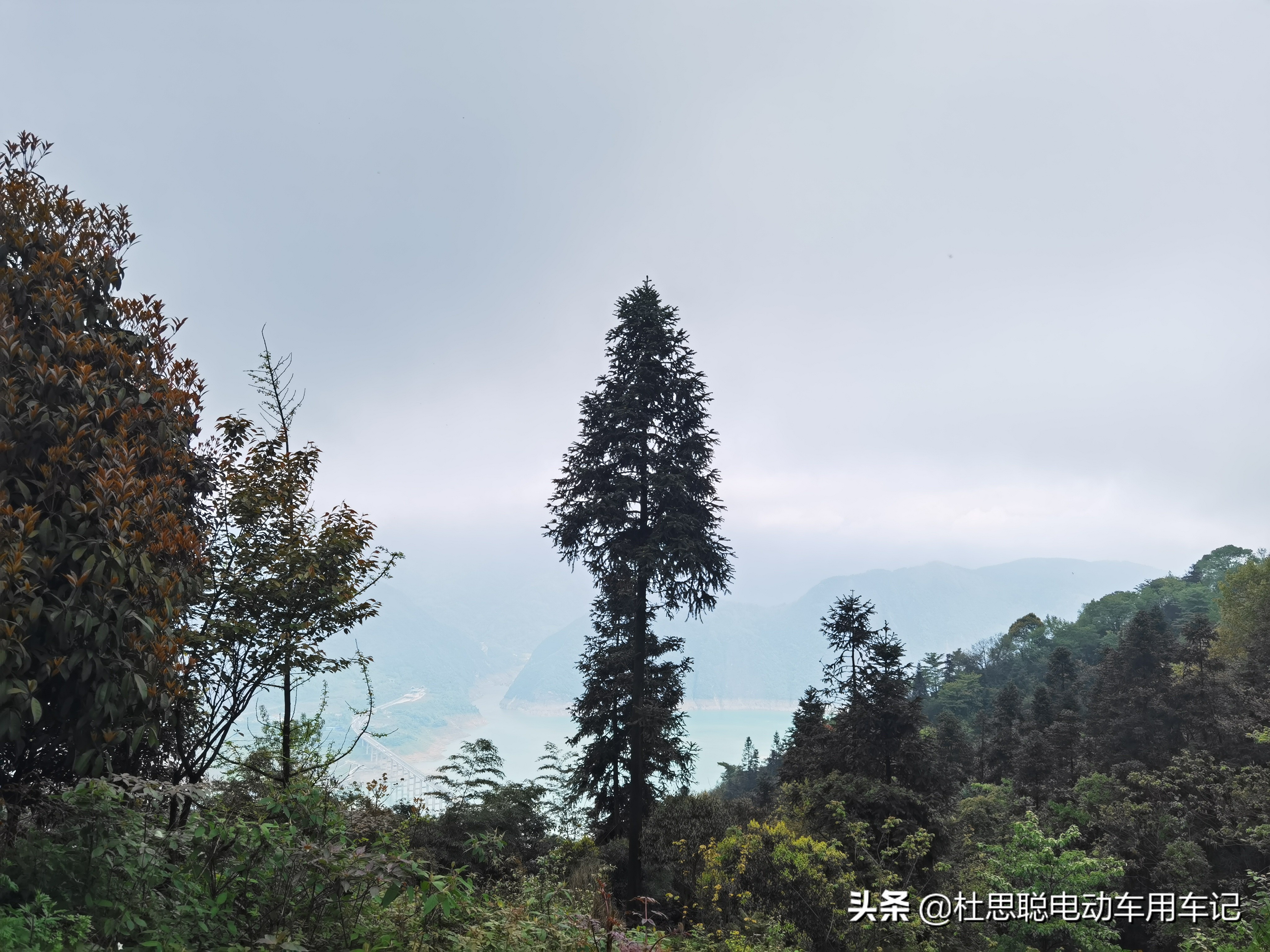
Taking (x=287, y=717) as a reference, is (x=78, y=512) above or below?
above

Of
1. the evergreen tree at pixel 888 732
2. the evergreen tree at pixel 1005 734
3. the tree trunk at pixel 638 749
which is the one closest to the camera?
the tree trunk at pixel 638 749

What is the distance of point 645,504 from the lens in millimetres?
12781

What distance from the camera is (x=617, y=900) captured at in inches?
454

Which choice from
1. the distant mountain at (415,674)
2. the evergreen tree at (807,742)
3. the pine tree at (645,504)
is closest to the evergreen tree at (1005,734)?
the evergreen tree at (807,742)

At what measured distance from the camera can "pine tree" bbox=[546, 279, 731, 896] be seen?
1222 centimetres

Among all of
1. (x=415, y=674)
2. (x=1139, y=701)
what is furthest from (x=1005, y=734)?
(x=415, y=674)

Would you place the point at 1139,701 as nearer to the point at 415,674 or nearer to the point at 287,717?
the point at 287,717

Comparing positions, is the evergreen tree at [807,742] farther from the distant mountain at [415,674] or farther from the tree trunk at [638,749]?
the distant mountain at [415,674]

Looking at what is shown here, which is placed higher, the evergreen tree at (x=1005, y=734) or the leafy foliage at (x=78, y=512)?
the leafy foliage at (x=78, y=512)

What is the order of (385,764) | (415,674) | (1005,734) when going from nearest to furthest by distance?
(385,764) < (1005,734) < (415,674)

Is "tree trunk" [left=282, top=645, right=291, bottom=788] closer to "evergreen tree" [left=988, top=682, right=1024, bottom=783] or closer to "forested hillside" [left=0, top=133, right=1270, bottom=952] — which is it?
"forested hillside" [left=0, top=133, right=1270, bottom=952]

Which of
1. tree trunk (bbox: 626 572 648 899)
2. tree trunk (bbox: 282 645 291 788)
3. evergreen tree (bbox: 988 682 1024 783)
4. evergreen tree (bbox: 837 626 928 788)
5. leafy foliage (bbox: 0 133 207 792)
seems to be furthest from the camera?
evergreen tree (bbox: 988 682 1024 783)

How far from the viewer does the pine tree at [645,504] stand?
40.1 ft

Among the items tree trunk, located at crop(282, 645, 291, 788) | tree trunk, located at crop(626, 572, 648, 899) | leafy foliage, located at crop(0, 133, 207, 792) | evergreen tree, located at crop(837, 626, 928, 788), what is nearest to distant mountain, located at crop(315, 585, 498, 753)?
tree trunk, located at crop(626, 572, 648, 899)
